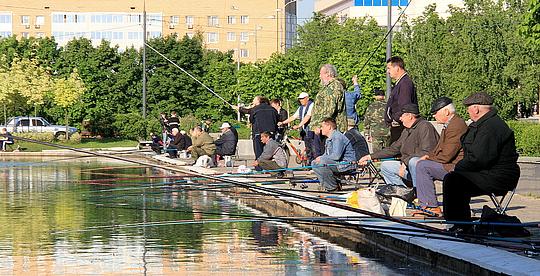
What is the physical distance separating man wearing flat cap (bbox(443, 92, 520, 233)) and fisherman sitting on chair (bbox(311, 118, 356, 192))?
655 centimetres

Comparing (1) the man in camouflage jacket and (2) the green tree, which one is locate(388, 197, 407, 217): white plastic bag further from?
(2) the green tree

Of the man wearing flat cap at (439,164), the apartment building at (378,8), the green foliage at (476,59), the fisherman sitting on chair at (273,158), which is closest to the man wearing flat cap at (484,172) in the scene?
the man wearing flat cap at (439,164)

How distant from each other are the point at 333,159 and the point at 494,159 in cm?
693

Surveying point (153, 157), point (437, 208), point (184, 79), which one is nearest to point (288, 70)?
point (184, 79)

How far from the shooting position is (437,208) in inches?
544

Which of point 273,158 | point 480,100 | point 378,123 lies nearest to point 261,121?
point 273,158

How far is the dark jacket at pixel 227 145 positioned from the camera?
30.6 metres

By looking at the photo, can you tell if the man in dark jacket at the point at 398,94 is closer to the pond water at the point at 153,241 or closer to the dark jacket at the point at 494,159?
the pond water at the point at 153,241

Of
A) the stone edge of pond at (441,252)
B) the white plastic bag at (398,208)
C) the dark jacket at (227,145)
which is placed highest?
the dark jacket at (227,145)

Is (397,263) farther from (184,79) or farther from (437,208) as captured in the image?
(184,79)

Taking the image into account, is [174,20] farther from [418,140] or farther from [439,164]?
[439,164]

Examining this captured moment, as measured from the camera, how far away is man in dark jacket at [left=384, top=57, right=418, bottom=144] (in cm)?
1725

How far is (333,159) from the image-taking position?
18781 millimetres

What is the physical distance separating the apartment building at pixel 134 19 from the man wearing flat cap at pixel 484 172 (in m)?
130
